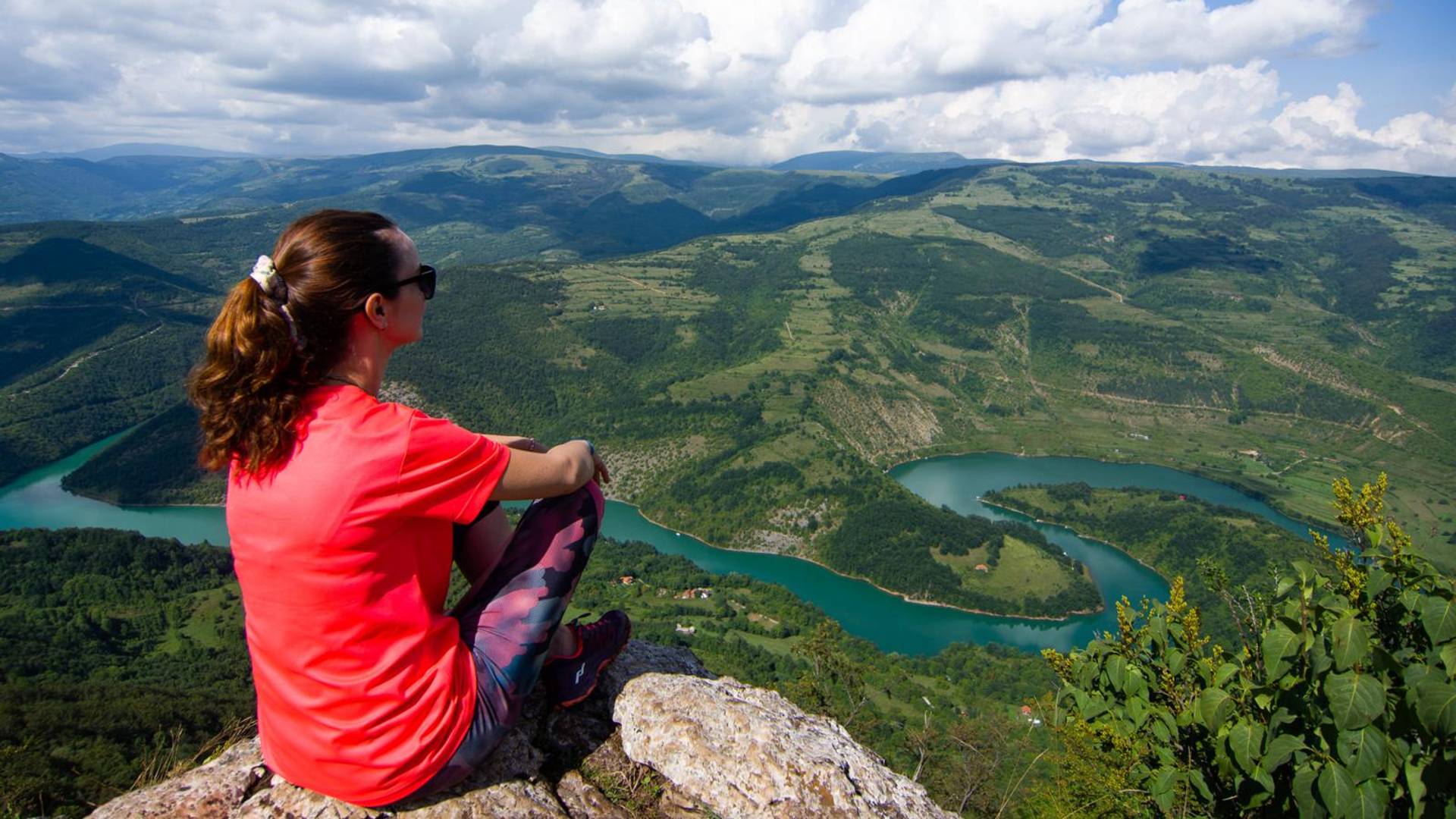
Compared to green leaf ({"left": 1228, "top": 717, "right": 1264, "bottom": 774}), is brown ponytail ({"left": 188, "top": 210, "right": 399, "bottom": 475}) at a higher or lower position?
higher

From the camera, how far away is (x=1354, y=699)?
2582 mm

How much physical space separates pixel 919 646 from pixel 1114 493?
127 feet

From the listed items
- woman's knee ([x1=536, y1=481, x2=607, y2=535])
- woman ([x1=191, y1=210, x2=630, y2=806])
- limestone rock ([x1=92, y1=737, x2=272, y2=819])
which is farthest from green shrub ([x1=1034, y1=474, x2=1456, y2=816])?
limestone rock ([x1=92, y1=737, x2=272, y2=819])

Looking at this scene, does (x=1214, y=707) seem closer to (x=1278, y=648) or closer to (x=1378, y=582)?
(x=1278, y=648)

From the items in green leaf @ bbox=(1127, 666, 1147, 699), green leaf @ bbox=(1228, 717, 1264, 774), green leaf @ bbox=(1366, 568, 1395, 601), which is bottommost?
green leaf @ bbox=(1127, 666, 1147, 699)

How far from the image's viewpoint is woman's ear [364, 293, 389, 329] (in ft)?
7.98

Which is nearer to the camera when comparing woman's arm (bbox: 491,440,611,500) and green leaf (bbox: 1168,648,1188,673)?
woman's arm (bbox: 491,440,611,500)

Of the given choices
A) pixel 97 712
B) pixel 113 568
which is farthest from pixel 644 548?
pixel 97 712

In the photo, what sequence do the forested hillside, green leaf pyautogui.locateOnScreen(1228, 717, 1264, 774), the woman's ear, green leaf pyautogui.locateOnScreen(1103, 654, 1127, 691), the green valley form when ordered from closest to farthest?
the woman's ear → green leaf pyautogui.locateOnScreen(1228, 717, 1264, 774) → green leaf pyautogui.locateOnScreen(1103, 654, 1127, 691) → the forested hillside → the green valley

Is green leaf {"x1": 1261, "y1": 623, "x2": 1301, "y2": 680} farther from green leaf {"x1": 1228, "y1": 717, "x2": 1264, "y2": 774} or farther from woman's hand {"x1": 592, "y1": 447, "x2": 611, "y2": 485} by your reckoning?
woman's hand {"x1": 592, "y1": 447, "x2": 611, "y2": 485}

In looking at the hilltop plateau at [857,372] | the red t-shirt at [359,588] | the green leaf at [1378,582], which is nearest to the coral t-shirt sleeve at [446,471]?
the red t-shirt at [359,588]

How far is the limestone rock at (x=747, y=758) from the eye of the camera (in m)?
3.22

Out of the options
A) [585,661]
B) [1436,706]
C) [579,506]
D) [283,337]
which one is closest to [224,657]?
[585,661]

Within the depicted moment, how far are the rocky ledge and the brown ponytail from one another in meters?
1.43
